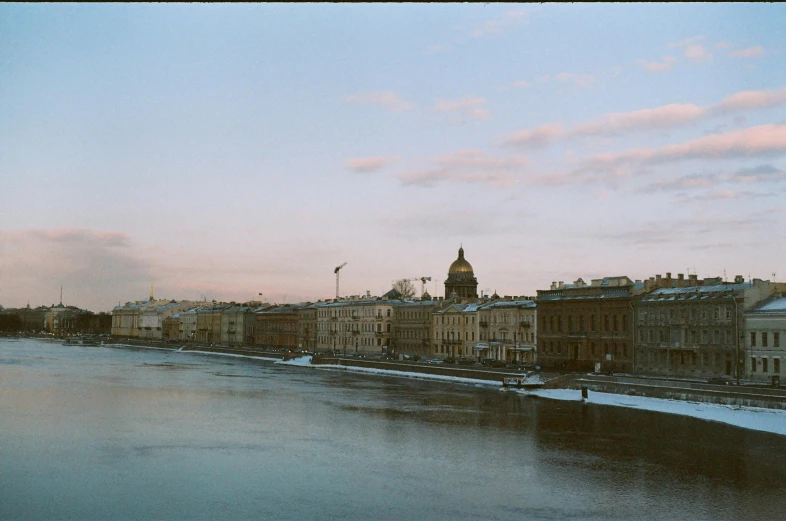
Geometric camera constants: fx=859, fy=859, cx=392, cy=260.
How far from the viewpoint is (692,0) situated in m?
13.2

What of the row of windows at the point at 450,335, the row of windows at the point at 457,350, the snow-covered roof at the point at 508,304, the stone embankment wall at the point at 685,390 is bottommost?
the stone embankment wall at the point at 685,390

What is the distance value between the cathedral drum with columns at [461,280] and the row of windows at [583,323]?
50306mm

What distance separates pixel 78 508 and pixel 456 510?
11371mm

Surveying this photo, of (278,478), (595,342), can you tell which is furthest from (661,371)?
(278,478)

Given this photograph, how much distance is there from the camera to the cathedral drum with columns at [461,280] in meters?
134

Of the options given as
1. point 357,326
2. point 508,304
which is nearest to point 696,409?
point 508,304

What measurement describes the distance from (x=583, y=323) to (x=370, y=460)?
46716 mm

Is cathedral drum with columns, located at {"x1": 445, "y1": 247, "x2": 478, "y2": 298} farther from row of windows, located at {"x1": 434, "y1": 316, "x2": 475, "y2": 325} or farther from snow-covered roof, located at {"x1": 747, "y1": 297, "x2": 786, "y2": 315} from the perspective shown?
snow-covered roof, located at {"x1": 747, "y1": 297, "x2": 786, "y2": 315}

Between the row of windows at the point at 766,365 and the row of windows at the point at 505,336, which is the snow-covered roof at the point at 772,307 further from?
the row of windows at the point at 505,336

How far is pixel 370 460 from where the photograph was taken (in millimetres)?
34562

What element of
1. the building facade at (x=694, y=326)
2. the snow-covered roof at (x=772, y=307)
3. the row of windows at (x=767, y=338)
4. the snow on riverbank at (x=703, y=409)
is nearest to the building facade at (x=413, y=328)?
the building facade at (x=694, y=326)

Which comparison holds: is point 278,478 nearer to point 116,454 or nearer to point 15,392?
point 116,454

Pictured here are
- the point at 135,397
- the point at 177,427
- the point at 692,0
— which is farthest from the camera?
the point at 135,397

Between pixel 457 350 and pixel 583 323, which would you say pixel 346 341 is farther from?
pixel 583 323
